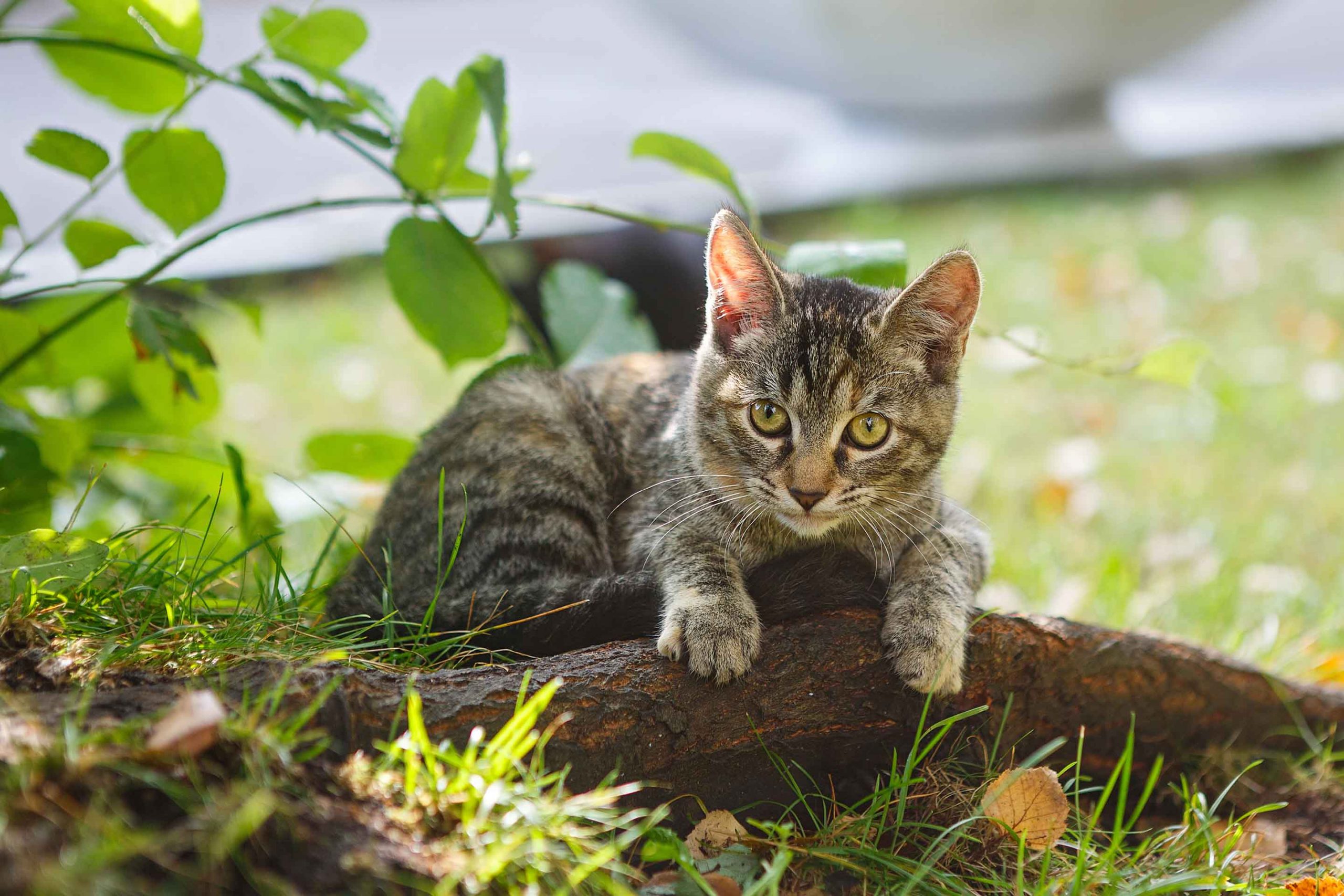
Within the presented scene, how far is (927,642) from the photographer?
204cm

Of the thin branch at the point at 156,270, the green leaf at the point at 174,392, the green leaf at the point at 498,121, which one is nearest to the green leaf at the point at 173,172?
the thin branch at the point at 156,270

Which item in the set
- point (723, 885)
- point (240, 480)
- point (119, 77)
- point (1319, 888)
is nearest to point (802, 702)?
point (723, 885)

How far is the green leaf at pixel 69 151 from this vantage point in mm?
2234

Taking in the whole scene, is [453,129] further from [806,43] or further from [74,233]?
[806,43]

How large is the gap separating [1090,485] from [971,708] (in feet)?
8.11

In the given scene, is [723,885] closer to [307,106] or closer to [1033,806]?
[1033,806]

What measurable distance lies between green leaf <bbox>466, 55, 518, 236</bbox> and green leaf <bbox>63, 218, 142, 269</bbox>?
0.85 meters

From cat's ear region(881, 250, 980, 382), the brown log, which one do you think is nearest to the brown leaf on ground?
the brown log

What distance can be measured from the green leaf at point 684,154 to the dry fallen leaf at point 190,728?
167cm

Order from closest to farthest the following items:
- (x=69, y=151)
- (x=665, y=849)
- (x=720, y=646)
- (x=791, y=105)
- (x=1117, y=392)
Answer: (x=665, y=849), (x=720, y=646), (x=69, y=151), (x=1117, y=392), (x=791, y=105)

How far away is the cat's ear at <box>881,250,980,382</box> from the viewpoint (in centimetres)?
234

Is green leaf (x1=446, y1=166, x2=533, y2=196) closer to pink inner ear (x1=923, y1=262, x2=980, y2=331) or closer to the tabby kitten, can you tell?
the tabby kitten

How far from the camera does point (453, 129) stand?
2463mm

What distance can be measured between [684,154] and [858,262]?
52 cm
